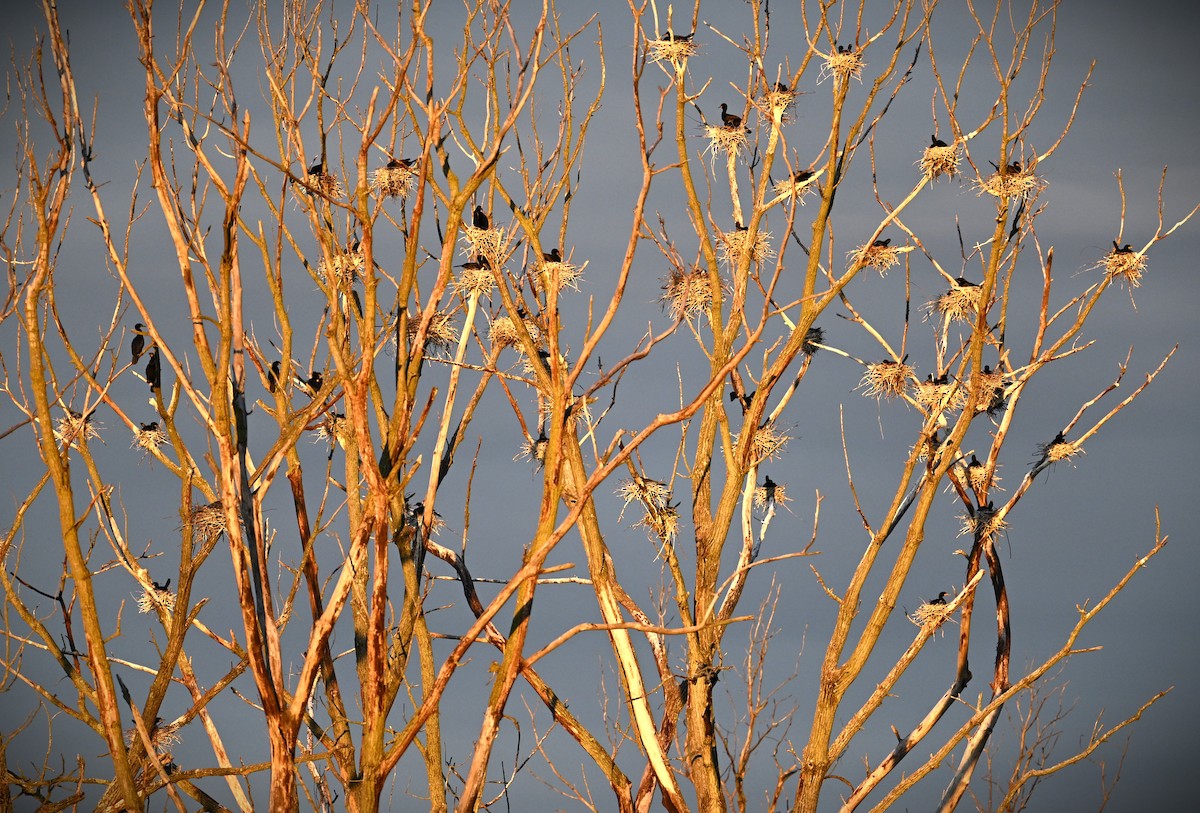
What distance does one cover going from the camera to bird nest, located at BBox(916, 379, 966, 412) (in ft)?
23.9

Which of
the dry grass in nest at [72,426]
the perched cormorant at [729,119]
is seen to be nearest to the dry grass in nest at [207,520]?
the dry grass in nest at [72,426]

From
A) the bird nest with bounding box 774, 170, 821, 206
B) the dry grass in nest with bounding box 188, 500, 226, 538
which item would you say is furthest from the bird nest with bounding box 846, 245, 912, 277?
the dry grass in nest with bounding box 188, 500, 226, 538

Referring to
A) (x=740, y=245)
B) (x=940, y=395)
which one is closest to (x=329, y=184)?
(x=740, y=245)

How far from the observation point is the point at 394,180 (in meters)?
6.48

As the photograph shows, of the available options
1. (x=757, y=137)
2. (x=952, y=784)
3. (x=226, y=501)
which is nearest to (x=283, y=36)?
(x=226, y=501)

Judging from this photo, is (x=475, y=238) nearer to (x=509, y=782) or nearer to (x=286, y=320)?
(x=286, y=320)

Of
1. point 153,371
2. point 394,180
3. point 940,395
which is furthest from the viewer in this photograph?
point 940,395

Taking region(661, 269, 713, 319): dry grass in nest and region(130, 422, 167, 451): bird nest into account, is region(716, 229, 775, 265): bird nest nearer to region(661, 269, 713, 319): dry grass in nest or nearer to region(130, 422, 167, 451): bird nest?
region(661, 269, 713, 319): dry grass in nest

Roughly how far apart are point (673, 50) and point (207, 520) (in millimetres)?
3458

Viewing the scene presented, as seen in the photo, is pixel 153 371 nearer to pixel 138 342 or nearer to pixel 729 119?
pixel 138 342

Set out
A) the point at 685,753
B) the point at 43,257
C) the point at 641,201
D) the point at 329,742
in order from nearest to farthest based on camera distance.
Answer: the point at 641,201 → the point at 43,257 → the point at 329,742 → the point at 685,753

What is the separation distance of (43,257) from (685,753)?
3.94 meters

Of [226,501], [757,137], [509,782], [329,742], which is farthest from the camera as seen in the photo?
[757,137]

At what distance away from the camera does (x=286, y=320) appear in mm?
5441
